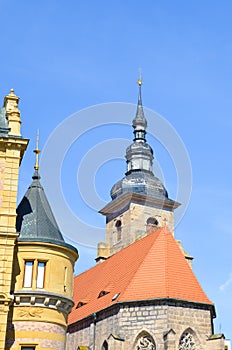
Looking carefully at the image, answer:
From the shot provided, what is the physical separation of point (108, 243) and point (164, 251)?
74.5 feet

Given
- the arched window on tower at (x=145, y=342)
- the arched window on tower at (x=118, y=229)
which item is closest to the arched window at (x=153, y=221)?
the arched window on tower at (x=118, y=229)

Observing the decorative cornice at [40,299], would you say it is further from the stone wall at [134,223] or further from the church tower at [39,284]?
the stone wall at [134,223]

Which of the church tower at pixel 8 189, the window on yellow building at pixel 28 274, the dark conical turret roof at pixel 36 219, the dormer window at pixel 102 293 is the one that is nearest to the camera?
the church tower at pixel 8 189

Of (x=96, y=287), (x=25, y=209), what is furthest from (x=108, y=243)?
(x=25, y=209)

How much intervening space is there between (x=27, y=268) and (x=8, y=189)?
3409mm

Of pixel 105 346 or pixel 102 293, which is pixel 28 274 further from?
pixel 102 293

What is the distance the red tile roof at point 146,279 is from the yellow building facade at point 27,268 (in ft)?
44.6

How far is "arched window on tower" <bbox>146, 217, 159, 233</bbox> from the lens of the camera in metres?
66.7

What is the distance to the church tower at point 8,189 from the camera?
26.9m

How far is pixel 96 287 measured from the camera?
51.6 meters

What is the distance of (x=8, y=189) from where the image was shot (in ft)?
94.0

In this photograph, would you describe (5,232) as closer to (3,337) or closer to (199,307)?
(3,337)

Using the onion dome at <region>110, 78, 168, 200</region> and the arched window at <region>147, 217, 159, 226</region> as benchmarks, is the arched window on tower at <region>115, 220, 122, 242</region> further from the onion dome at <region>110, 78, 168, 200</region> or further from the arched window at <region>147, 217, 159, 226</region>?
the arched window at <region>147, 217, 159, 226</region>

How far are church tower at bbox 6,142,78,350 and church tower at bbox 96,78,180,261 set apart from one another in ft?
116
